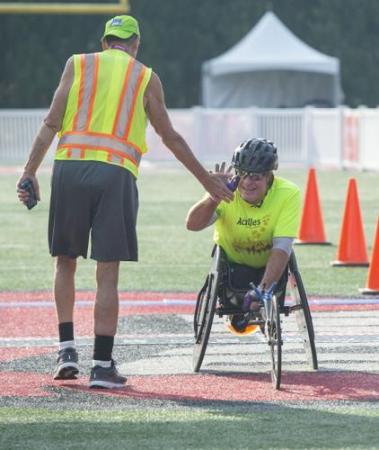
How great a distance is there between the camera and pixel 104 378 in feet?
26.0

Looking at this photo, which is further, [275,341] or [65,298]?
[65,298]

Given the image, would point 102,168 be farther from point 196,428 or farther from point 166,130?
point 196,428

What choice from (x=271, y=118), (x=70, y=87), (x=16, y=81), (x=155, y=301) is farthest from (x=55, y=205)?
(x=16, y=81)

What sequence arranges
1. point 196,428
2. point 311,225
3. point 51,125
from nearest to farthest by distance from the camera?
point 196,428 → point 51,125 → point 311,225

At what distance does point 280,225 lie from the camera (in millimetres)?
8445

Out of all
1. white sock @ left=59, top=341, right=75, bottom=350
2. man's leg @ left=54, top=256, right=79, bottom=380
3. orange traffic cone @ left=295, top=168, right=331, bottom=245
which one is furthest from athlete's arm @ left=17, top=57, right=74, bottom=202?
orange traffic cone @ left=295, top=168, right=331, bottom=245

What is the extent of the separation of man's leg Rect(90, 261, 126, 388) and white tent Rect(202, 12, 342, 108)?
31981 millimetres

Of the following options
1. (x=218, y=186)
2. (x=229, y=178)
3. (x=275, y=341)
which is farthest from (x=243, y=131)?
(x=275, y=341)

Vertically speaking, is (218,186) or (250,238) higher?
(218,186)

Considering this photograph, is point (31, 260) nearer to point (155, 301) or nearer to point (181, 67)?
point (155, 301)

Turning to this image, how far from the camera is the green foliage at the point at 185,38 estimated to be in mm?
43406

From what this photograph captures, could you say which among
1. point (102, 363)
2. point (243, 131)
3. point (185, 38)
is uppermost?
point (185, 38)

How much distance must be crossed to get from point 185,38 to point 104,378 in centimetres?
3771

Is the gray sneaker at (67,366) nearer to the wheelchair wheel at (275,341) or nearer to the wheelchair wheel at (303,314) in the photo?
the wheelchair wheel at (275,341)
